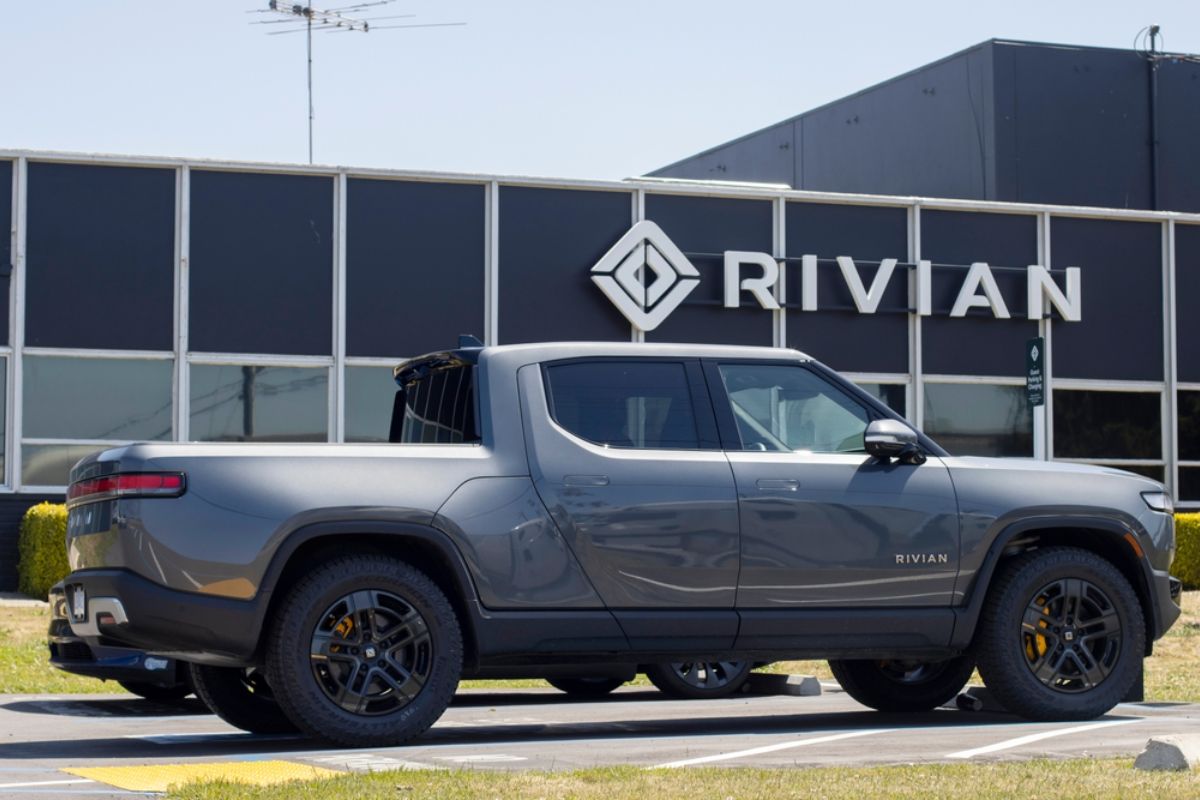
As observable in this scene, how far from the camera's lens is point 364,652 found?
8.08 metres

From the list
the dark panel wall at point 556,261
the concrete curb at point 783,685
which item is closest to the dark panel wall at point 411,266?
the dark panel wall at point 556,261

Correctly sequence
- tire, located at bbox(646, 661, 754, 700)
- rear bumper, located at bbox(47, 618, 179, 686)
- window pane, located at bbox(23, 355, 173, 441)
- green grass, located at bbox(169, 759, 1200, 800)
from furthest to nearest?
window pane, located at bbox(23, 355, 173, 441)
tire, located at bbox(646, 661, 754, 700)
rear bumper, located at bbox(47, 618, 179, 686)
green grass, located at bbox(169, 759, 1200, 800)

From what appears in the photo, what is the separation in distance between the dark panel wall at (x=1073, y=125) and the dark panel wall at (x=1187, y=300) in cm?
237

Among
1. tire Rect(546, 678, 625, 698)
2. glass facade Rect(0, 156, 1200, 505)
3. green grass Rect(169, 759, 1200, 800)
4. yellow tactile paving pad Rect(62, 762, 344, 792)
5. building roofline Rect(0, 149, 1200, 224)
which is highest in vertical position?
building roofline Rect(0, 149, 1200, 224)

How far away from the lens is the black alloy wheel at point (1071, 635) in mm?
9281

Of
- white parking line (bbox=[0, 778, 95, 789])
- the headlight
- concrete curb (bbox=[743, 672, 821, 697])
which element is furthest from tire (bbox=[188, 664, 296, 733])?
the headlight

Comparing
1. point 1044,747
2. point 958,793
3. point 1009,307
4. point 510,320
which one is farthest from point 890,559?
point 1009,307

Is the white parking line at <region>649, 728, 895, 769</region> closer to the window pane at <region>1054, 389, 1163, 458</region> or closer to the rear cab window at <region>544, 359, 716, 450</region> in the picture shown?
the rear cab window at <region>544, 359, 716, 450</region>

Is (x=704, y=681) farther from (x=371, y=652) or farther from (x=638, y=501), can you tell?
(x=371, y=652)

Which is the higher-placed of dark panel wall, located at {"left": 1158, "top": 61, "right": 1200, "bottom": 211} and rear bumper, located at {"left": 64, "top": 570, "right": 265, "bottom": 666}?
dark panel wall, located at {"left": 1158, "top": 61, "right": 1200, "bottom": 211}

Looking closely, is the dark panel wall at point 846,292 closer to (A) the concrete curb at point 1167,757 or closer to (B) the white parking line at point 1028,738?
(B) the white parking line at point 1028,738

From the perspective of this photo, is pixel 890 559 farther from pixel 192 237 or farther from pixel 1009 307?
pixel 1009 307

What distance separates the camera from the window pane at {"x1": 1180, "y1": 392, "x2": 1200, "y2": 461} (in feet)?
80.8

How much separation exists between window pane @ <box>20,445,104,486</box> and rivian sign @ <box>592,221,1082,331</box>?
21.2 ft
